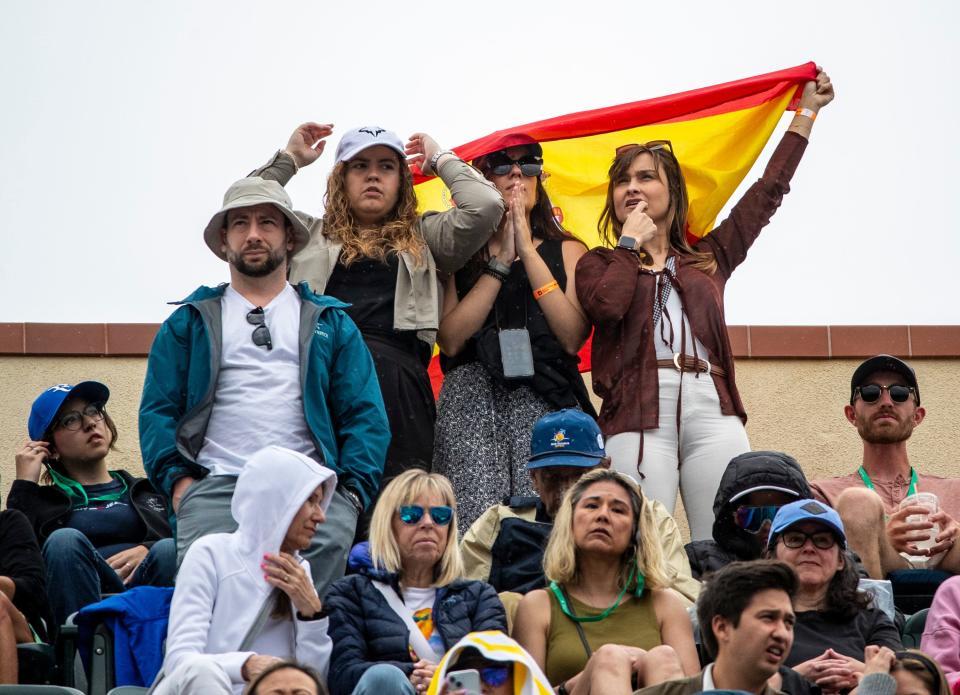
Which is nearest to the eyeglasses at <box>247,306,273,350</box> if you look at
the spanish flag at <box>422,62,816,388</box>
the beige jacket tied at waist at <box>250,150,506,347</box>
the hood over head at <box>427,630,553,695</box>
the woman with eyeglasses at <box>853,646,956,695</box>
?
the beige jacket tied at waist at <box>250,150,506,347</box>

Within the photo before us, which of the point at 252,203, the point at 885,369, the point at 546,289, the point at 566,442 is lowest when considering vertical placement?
the point at 566,442

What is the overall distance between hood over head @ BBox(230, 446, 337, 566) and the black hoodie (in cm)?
179

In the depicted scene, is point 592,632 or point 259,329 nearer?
point 592,632

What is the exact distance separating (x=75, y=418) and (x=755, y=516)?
3.07 meters

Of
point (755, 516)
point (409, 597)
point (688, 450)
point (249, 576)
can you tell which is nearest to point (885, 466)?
point (688, 450)

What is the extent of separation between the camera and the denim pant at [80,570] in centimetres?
696

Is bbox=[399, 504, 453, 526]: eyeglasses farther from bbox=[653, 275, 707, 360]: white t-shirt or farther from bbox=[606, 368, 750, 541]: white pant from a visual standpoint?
bbox=[653, 275, 707, 360]: white t-shirt

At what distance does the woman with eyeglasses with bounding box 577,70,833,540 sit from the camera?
301 inches

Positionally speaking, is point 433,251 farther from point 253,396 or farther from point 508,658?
point 508,658

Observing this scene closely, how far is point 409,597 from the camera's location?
20.8 ft

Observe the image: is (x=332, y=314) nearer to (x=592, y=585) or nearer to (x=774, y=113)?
(x=592, y=585)

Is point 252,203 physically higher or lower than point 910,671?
higher

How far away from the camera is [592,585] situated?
6.60 m

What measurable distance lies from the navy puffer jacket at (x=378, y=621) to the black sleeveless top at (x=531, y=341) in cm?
170
